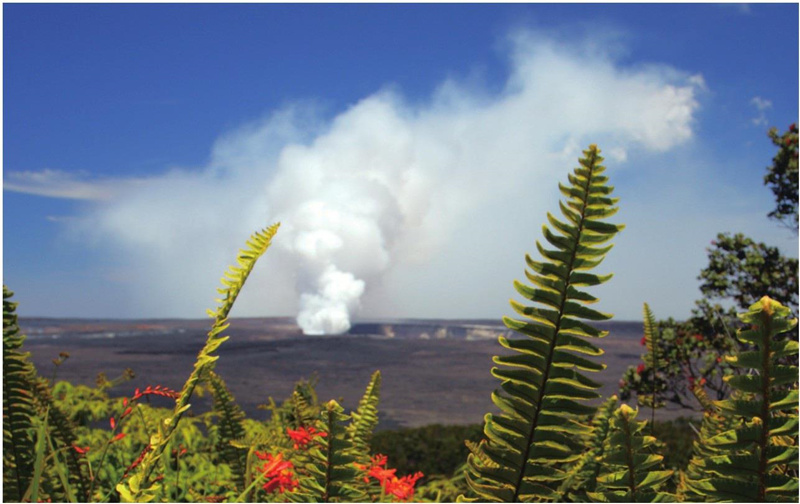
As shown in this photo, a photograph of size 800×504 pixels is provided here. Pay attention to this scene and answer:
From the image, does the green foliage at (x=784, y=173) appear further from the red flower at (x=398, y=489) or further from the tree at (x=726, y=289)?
the red flower at (x=398, y=489)

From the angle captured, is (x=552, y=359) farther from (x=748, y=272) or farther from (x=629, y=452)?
(x=748, y=272)

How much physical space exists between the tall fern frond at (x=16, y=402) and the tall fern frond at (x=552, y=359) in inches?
57.7

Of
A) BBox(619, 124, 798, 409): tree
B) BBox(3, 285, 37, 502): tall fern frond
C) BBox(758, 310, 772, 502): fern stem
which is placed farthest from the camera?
BBox(619, 124, 798, 409): tree

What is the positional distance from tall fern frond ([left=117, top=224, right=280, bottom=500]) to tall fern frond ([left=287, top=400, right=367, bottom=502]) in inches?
12.3

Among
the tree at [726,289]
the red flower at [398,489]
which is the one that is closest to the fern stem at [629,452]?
the red flower at [398,489]

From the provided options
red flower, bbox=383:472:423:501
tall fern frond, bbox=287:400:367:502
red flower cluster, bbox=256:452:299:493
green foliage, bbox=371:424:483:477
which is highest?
tall fern frond, bbox=287:400:367:502

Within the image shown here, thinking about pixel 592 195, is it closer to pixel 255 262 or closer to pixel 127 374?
pixel 255 262

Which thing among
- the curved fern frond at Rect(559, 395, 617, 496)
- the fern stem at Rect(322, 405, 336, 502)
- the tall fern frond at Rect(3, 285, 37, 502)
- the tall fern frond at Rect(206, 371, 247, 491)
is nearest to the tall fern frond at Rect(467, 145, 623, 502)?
the fern stem at Rect(322, 405, 336, 502)

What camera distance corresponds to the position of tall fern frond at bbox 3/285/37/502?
1.83 metres

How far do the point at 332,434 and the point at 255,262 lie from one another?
0.42 metres

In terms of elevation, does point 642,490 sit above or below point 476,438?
above

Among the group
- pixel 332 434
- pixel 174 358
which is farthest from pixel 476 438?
pixel 174 358

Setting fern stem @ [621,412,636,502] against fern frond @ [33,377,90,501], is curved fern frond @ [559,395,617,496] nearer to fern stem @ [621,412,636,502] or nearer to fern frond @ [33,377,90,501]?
fern stem @ [621,412,636,502]

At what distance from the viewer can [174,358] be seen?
27.9 meters
